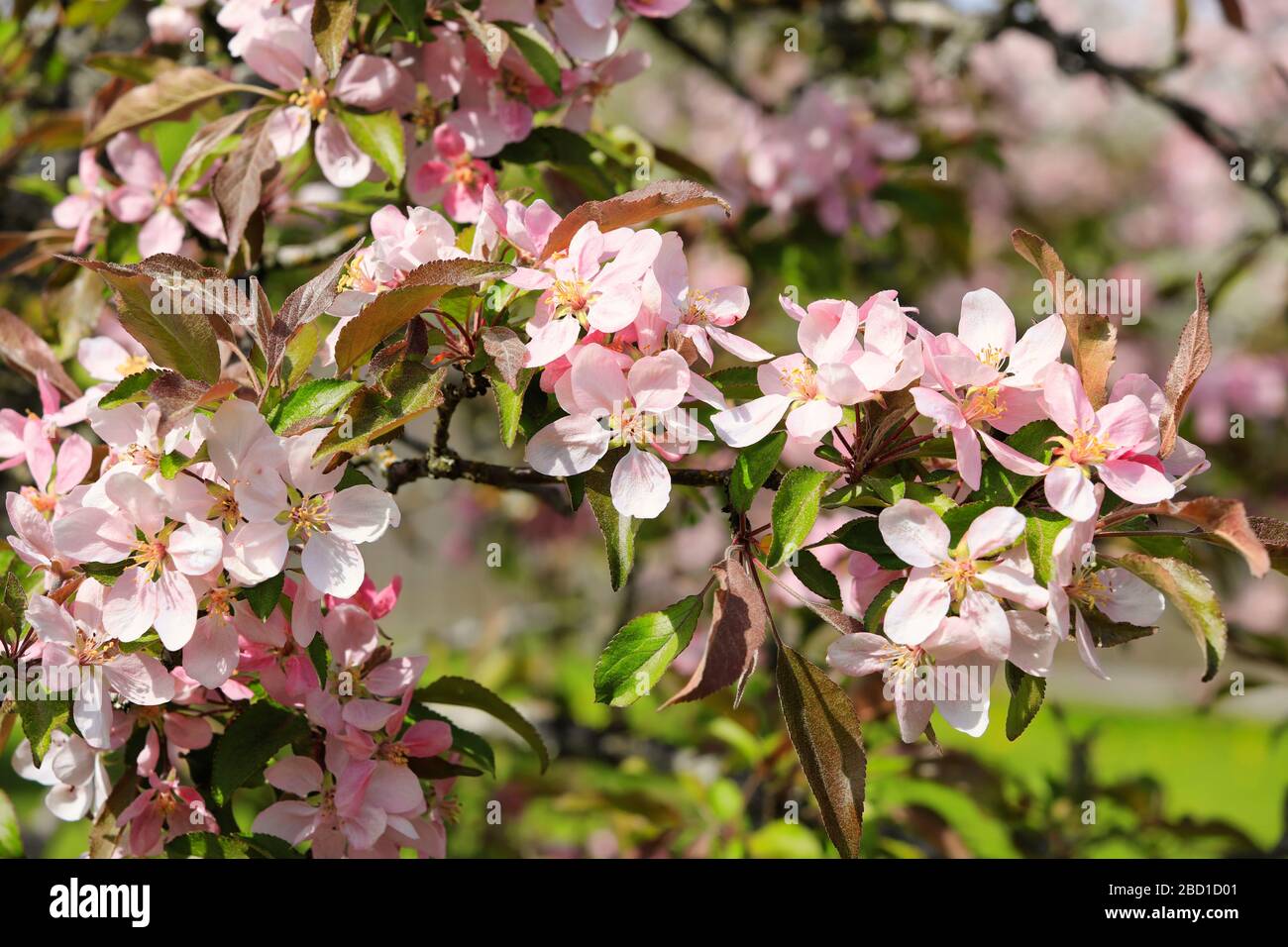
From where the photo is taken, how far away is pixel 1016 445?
85cm

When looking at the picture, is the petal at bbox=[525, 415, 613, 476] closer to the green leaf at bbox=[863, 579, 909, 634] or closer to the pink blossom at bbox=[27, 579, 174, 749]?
the green leaf at bbox=[863, 579, 909, 634]

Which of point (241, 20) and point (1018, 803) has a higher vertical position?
point (241, 20)

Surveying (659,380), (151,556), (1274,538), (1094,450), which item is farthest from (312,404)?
(1274,538)

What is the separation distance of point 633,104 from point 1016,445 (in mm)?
6430

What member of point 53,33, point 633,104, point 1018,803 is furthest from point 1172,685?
point 53,33

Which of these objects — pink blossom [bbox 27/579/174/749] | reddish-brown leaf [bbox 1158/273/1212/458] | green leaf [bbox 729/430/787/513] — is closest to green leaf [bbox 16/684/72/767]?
pink blossom [bbox 27/579/174/749]

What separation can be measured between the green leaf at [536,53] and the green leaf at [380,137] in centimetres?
15

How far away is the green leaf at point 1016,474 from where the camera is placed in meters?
0.83

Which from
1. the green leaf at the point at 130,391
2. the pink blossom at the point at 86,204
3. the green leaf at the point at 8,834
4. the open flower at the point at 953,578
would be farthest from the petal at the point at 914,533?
the pink blossom at the point at 86,204

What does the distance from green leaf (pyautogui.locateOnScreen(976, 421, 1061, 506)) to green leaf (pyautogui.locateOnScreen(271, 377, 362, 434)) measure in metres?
0.48

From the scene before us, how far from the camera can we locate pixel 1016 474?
840mm

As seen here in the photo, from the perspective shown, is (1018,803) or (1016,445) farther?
(1018,803)

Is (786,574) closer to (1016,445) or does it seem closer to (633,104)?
(1016,445)

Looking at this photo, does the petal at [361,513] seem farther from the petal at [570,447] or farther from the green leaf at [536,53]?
the green leaf at [536,53]
